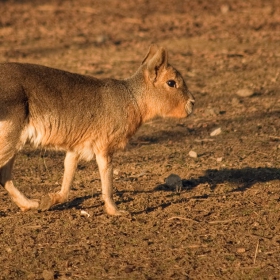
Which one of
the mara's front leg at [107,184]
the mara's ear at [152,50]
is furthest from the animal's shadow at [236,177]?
the mara's ear at [152,50]

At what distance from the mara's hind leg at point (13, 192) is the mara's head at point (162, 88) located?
1.31 m

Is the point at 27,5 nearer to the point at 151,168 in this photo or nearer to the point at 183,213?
the point at 151,168

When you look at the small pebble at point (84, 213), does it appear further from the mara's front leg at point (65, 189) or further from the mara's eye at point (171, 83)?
the mara's eye at point (171, 83)

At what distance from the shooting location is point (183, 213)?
6727 mm

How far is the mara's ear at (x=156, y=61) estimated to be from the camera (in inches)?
271

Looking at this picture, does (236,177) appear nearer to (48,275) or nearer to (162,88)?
(162,88)

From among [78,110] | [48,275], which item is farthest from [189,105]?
[48,275]

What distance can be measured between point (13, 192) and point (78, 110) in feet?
3.04

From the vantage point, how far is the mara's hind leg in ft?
22.3

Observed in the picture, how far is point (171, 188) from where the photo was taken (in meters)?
7.43

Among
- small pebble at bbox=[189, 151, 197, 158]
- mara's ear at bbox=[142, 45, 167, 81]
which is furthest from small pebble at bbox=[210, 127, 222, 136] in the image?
mara's ear at bbox=[142, 45, 167, 81]

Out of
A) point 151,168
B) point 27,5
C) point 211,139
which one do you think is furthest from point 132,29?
point 151,168

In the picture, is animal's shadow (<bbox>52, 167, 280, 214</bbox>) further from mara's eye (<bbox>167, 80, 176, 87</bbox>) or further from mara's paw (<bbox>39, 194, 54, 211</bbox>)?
mara's eye (<bbox>167, 80, 176, 87</bbox>)

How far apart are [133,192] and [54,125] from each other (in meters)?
1.20
